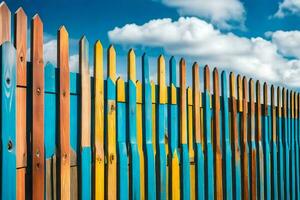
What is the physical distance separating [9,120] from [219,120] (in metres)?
2.81

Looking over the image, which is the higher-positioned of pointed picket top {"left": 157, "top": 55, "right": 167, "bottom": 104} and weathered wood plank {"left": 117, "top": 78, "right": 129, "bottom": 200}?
pointed picket top {"left": 157, "top": 55, "right": 167, "bottom": 104}

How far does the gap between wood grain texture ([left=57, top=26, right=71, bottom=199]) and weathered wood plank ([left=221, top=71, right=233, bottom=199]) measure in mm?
2426

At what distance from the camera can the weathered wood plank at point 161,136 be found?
12.9 feet

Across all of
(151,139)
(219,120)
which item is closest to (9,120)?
(151,139)

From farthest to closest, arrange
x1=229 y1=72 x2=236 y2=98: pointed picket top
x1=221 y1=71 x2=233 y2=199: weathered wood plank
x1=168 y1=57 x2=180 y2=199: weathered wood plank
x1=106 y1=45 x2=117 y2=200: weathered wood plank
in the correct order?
x1=229 y1=72 x2=236 y2=98: pointed picket top < x1=221 y1=71 x2=233 y2=199: weathered wood plank < x1=168 y1=57 x2=180 y2=199: weathered wood plank < x1=106 y1=45 x2=117 y2=200: weathered wood plank

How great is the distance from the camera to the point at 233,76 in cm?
532

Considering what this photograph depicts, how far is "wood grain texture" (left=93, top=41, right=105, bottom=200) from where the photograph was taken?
324 centimetres

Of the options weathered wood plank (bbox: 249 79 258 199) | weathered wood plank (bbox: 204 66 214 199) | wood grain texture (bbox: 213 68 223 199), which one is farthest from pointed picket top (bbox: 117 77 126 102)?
weathered wood plank (bbox: 249 79 258 199)

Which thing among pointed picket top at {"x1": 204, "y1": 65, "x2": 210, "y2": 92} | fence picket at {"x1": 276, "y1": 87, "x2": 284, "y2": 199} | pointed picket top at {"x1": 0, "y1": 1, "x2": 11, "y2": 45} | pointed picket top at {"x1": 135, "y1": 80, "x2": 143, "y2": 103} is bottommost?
fence picket at {"x1": 276, "y1": 87, "x2": 284, "y2": 199}

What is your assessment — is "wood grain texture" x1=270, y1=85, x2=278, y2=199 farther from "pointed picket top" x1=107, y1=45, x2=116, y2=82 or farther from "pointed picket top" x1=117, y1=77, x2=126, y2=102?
"pointed picket top" x1=107, y1=45, x2=116, y2=82

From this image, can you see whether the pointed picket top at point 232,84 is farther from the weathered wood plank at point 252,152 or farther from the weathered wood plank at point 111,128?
the weathered wood plank at point 111,128

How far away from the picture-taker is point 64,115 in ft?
9.78

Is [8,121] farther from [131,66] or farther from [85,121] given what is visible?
[131,66]

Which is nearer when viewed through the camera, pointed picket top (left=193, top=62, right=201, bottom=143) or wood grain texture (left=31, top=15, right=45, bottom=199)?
wood grain texture (left=31, top=15, right=45, bottom=199)
